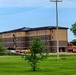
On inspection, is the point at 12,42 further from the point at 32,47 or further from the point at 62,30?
the point at 32,47

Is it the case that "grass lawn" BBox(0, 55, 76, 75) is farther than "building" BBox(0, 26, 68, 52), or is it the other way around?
"building" BBox(0, 26, 68, 52)

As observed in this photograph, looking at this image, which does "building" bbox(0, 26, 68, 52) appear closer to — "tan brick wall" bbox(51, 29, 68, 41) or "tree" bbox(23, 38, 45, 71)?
"tan brick wall" bbox(51, 29, 68, 41)

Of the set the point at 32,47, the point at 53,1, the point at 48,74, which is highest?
the point at 53,1

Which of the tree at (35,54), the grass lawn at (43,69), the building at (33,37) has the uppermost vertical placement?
the building at (33,37)

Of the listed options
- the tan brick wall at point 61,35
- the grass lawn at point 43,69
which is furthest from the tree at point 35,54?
→ the tan brick wall at point 61,35

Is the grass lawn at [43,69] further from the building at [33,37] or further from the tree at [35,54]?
the building at [33,37]

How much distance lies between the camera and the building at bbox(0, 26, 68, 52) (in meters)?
157

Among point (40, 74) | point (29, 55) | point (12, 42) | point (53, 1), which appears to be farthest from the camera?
point (12, 42)

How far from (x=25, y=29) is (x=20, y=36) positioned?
736 cm

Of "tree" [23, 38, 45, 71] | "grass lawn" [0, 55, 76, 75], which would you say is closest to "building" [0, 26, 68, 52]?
"grass lawn" [0, 55, 76, 75]

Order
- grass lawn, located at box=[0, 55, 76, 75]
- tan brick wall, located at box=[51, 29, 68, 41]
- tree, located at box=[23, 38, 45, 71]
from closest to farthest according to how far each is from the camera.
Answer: grass lawn, located at box=[0, 55, 76, 75], tree, located at box=[23, 38, 45, 71], tan brick wall, located at box=[51, 29, 68, 41]

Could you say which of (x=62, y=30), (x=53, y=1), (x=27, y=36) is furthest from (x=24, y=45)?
(x=53, y=1)

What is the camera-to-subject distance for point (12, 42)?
171 meters

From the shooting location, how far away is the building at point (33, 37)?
157125mm
